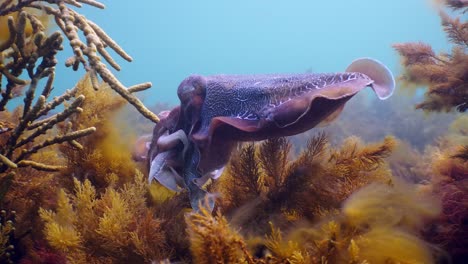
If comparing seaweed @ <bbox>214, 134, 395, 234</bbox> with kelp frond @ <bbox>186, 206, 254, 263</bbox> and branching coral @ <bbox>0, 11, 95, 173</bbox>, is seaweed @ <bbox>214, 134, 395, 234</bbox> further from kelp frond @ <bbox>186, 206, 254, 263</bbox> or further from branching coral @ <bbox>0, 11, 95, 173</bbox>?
branching coral @ <bbox>0, 11, 95, 173</bbox>

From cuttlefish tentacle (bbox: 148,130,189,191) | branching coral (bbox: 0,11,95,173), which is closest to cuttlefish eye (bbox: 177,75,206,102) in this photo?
cuttlefish tentacle (bbox: 148,130,189,191)

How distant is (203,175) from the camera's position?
2.60 meters

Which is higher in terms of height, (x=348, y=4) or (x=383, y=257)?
(x=348, y=4)

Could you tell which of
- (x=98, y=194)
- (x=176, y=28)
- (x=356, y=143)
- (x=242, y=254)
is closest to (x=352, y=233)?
(x=242, y=254)

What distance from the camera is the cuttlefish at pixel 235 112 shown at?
2158 mm

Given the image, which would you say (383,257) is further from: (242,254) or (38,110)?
(38,110)

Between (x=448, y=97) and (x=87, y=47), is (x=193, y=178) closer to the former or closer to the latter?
(x=87, y=47)

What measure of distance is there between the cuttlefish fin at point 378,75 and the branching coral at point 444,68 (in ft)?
4.37

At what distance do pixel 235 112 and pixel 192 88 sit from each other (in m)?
0.52

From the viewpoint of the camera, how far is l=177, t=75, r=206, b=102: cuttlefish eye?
9.05 ft

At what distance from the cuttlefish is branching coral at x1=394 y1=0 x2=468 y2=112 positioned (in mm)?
1374

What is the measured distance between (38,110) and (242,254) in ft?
6.68

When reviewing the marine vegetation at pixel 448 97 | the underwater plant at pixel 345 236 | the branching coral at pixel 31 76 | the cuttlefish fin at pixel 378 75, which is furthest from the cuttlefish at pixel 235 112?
the marine vegetation at pixel 448 97

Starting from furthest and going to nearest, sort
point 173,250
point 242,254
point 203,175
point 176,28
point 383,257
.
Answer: point 176,28, point 203,175, point 173,250, point 383,257, point 242,254
